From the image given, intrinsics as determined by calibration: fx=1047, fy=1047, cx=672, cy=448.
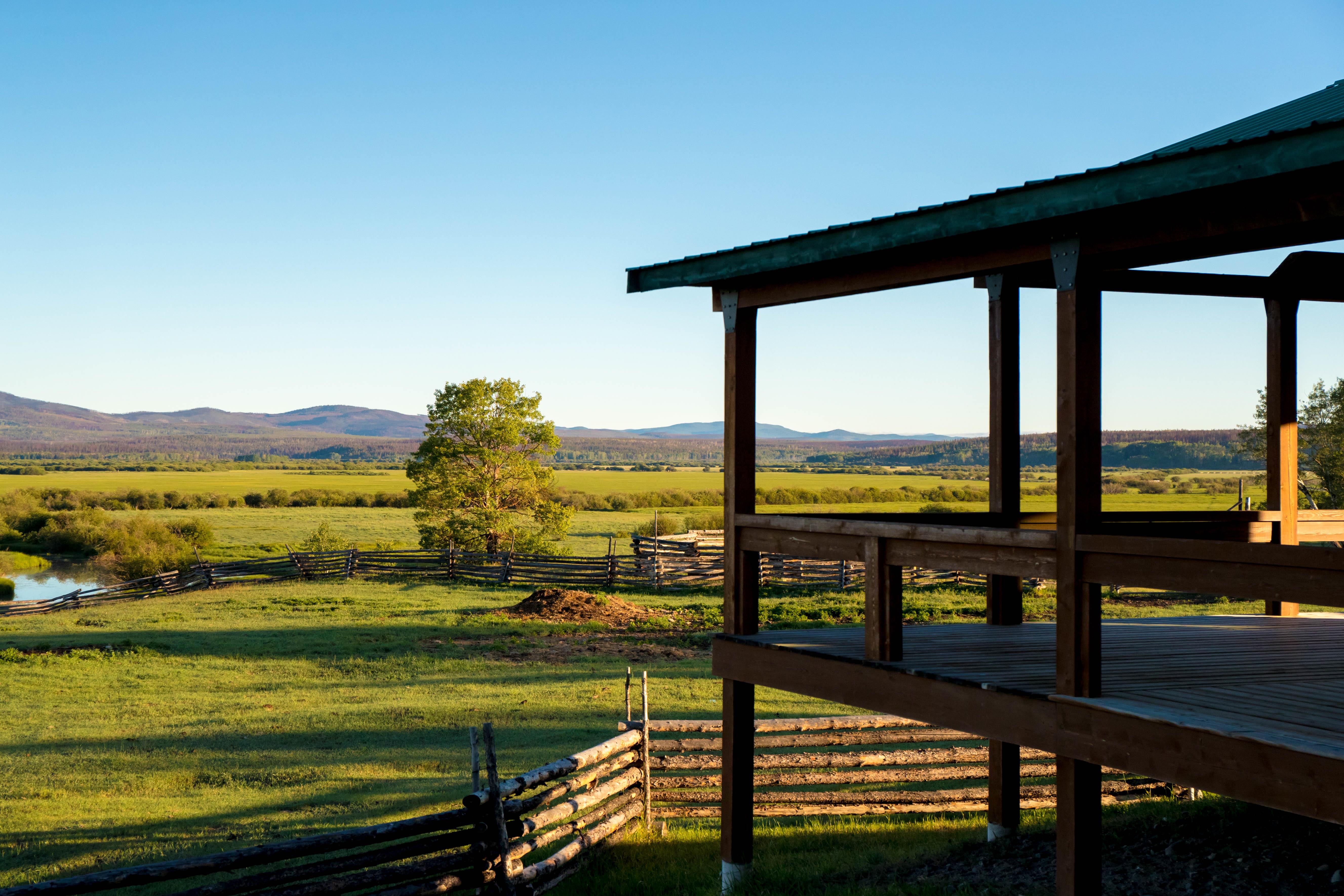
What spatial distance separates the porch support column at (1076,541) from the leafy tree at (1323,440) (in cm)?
3040

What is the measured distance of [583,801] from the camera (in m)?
10.1

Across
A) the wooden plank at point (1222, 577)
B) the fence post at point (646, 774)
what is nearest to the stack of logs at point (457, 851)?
the fence post at point (646, 774)

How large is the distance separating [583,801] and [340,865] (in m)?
2.85

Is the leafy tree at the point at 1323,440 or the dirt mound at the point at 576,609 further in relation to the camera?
the leafy tree at the point at 1323,440

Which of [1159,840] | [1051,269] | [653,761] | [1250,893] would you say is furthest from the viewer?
[653,761]

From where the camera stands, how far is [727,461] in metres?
7.90

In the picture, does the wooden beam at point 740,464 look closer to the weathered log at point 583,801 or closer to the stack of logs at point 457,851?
the stack of logs at point 457,851

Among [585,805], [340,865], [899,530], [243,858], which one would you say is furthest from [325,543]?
[899,530]

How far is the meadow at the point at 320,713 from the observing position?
424 inches

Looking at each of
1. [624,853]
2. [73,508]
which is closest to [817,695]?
[624,853]

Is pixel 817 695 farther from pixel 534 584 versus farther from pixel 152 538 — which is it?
pixel 152 538

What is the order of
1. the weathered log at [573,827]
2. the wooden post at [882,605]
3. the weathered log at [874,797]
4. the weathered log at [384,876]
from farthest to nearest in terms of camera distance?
1. the weathered log at [874,797]
2. the weathered log at [573,827]
3. the weathered log at [384,876]
4. the wooden post at [882,605]

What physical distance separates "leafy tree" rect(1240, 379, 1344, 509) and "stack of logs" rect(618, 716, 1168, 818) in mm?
24488

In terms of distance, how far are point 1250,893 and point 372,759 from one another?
36.4ft
